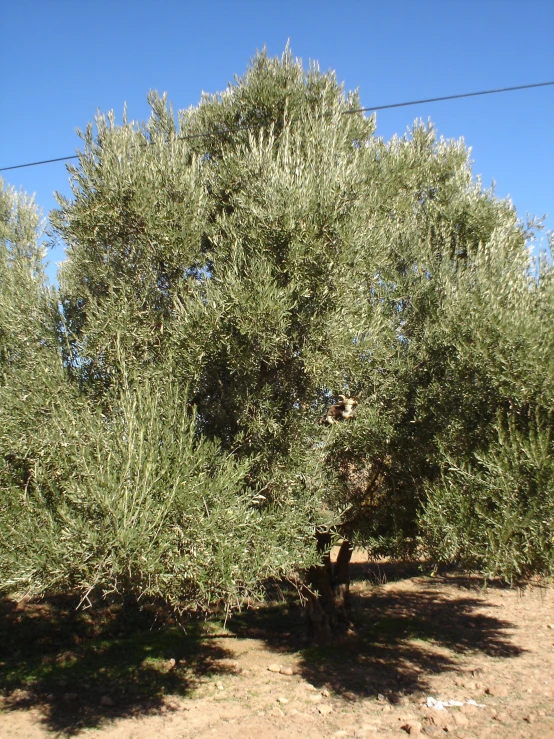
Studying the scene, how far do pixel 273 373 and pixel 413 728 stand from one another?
5.20m

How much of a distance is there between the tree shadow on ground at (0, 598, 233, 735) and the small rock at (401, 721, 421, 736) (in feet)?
11.7

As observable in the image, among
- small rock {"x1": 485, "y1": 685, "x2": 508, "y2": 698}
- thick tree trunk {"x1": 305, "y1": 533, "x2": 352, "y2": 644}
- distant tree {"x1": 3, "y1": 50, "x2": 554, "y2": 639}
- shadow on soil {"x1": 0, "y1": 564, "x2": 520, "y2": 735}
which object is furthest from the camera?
thick tree trunk {"x1": 305, "y1": 533, "x2": 352, "y2": 644}

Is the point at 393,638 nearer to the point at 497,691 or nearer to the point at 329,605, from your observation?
the point at 329,605

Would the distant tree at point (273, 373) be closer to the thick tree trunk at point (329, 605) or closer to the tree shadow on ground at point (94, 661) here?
the tree shadow on ground at point (94, 661)

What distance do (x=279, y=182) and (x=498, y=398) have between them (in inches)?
155

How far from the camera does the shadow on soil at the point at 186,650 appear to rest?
8828mm

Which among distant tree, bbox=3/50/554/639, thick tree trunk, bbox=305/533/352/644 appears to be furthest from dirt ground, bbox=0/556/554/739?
distant tree, bbox=3/50/554/639

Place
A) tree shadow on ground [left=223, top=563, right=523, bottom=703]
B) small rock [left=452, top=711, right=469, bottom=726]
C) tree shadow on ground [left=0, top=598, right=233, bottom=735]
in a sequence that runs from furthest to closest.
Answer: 1. tree shadow on ground [left=223, top=563, right=523, bottom=703]
2. tree shadow on ground [left=0, top=598, right=233, bottom=735]
3. small rock [left=452, top=711, right=469, bottom=726]

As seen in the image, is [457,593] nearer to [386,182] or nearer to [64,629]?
[64,629]

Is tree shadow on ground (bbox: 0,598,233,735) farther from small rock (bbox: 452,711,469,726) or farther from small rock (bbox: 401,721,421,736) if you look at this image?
small rock (bbox: 452,711,469,726)

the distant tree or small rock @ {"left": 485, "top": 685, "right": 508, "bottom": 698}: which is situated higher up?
the distant tree

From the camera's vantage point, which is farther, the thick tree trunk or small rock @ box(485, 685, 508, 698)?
the thick tree trunk

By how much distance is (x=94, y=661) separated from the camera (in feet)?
35.4

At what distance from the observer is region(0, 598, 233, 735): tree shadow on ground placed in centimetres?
846
